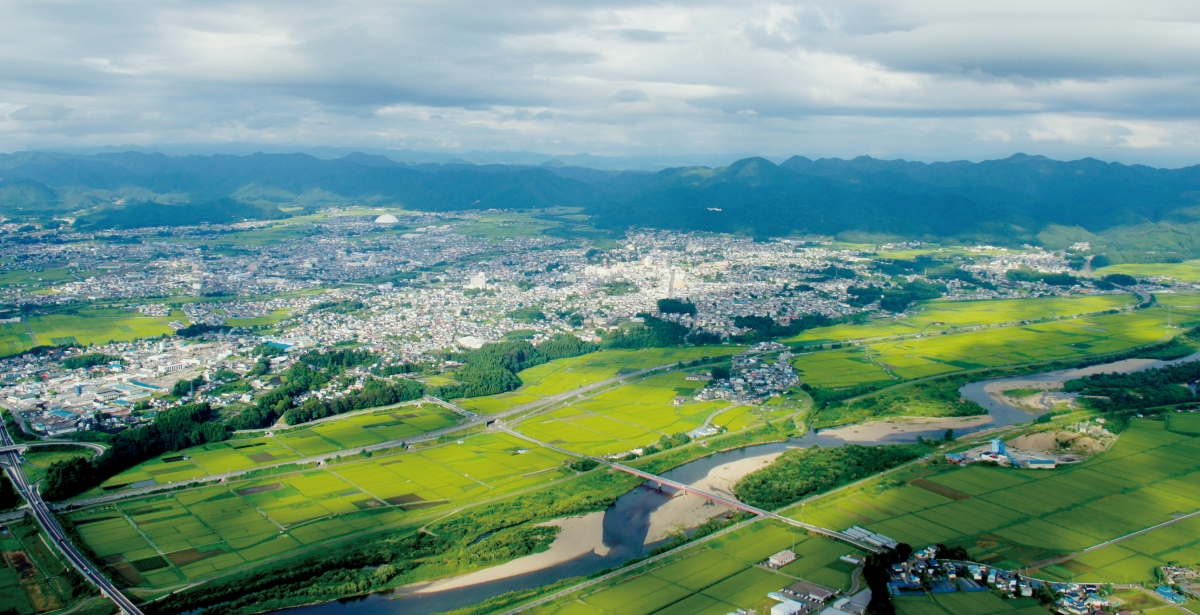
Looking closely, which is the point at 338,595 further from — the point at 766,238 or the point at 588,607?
the point at 766,238

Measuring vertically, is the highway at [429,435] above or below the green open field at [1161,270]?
below

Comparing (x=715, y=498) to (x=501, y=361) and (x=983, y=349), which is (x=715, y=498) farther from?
(x=983, y=349)

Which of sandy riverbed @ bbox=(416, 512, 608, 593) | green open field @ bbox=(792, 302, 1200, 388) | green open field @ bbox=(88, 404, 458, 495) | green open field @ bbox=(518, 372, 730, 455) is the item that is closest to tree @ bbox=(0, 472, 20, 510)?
green open field @ bbox=(88, 404, 458, 495)

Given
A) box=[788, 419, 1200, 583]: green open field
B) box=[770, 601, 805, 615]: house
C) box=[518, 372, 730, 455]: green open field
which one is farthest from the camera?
box=[518, 372, 730, 455]: green open field

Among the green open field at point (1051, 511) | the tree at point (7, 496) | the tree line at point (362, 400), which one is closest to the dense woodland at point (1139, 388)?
the green open field at point (1051, 511)

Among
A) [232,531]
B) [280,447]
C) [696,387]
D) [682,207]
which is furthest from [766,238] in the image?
[232,531]

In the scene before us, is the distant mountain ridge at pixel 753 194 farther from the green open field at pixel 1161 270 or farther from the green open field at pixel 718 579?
the green open field at pixel 718 579

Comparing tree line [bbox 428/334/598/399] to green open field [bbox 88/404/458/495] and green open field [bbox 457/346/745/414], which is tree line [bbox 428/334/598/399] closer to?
green open field [bbox 457/346/745/414]
